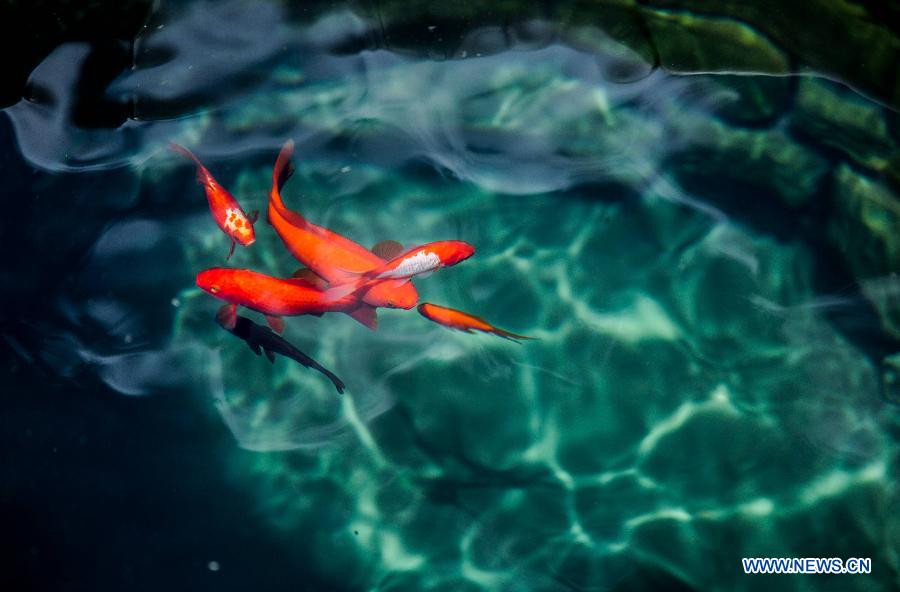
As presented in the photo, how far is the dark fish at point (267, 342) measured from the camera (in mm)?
3457

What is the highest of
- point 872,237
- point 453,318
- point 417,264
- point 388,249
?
point 417,264

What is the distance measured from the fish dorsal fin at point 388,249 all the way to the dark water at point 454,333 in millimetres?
450

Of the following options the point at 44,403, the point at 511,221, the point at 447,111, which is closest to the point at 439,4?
the point at 447,111

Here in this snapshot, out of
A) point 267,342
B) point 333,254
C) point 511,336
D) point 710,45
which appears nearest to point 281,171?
point 333,254

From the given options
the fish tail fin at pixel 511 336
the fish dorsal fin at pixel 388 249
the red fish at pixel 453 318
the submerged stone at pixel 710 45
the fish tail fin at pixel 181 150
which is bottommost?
the fish tail fin at pixel 511 336

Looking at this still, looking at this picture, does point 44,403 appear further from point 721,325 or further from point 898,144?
point 898,144

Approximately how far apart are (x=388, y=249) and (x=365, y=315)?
422mm

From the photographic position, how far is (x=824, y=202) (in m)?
3.77

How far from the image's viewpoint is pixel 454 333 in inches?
152

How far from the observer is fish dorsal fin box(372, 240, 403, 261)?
11.2 ft

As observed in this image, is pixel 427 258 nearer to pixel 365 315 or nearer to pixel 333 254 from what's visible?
pixel 333 254

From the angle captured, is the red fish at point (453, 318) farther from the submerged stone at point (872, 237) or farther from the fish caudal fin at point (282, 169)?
the submerged stone at point (872, 237)

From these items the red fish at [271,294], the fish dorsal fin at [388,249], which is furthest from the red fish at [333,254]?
the red fish at [271,294]

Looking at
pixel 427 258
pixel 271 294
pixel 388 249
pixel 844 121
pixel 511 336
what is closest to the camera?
pixel 427 258
